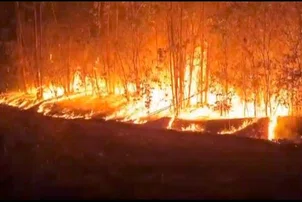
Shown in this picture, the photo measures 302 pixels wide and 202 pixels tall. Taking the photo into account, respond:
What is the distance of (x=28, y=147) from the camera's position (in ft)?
23.9

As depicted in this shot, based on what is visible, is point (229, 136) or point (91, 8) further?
point (91, 8)

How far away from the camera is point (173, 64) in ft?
29.2

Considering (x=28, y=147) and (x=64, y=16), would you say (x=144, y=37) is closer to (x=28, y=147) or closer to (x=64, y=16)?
(x=64, y=16)

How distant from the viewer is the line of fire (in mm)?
8414

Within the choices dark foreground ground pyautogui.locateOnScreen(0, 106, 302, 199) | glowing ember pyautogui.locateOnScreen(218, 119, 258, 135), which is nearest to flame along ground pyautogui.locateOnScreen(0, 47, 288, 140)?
glowing ember pyautogui.locateOnScreen(218, 119, 258, 135)

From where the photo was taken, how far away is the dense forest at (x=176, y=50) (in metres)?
8.48

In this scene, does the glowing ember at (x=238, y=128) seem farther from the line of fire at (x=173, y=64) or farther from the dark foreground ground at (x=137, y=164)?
the dark foreground ground at (x=137, y=164)

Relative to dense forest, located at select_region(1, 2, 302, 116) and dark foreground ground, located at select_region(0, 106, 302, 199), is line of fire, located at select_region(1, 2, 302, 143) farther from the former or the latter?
dark foreground ground, located at select_region(0, 106, 302, 199)

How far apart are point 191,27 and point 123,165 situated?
345 cm

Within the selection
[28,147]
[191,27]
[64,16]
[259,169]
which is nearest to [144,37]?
[191,27]

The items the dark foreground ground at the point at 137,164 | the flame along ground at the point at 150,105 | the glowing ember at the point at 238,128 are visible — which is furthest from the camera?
the flame along ground at the point at 150,105

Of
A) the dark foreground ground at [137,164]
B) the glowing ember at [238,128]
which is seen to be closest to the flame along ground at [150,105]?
the glowing ember at [238,128]

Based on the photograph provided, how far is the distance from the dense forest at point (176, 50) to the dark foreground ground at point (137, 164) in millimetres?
1310

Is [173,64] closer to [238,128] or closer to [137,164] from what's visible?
[238,128]
